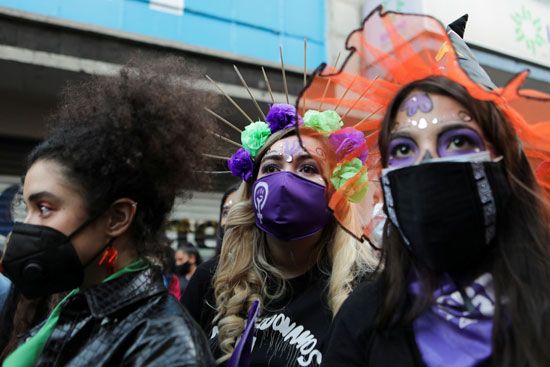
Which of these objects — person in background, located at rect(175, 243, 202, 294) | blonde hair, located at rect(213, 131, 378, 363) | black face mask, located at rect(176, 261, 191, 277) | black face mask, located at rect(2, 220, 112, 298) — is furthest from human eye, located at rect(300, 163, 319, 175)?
black face mask, located at rect(176, 261, 191, 277)

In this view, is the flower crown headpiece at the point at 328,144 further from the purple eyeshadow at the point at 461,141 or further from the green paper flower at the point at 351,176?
the purple eyeshadow at the point at 461,141

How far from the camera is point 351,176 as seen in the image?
7.07ft

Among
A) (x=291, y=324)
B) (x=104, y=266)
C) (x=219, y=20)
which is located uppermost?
(x=219, y=20)

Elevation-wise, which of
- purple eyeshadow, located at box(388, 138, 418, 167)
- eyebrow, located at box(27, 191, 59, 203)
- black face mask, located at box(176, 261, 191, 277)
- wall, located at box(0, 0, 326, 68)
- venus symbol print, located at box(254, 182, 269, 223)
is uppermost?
wall, located at box(0, 0, 326, 68)

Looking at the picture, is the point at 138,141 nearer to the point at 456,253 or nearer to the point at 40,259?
the point at 40,259

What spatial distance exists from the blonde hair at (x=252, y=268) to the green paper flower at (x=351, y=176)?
233 mm

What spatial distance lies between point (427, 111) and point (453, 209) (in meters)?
0.34

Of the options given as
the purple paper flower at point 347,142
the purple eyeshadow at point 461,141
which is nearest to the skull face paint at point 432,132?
the purple eyeshadow at point 461,141

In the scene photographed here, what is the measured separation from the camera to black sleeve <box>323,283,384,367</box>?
146cm

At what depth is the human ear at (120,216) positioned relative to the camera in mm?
1658

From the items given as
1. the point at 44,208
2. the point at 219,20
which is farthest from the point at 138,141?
the point at 219,20

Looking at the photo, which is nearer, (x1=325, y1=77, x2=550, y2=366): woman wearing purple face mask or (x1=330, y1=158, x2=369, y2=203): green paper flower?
(x1=325, y1=77, x2=550, y2=366): woman wearing purple face mask

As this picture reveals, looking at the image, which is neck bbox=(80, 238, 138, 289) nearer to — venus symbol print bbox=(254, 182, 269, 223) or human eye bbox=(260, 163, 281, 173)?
venus symbol print bbox=(254, 182, 269, 223)

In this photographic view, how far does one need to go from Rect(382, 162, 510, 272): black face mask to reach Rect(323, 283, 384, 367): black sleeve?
24cm
